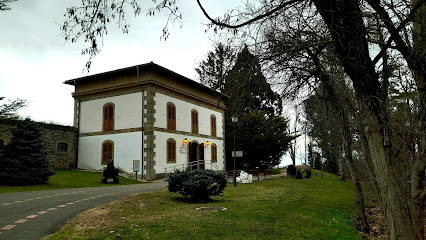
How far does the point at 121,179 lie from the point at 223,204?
11895 millimetres

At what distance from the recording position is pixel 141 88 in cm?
2233

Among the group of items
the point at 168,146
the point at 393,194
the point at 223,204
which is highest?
the point at 168,146

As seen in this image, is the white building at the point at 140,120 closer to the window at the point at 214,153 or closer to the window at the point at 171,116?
the window at the point at 171,116

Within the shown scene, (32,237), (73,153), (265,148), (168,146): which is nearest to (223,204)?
(32,237)

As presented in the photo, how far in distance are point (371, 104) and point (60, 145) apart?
893 inches

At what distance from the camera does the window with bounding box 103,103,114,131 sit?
23281mm

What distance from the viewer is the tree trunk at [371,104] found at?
184 inches

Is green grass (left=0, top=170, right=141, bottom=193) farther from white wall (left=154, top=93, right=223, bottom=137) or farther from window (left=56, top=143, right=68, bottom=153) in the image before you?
white wall (left=154, top=93, right=223, bottom=137)

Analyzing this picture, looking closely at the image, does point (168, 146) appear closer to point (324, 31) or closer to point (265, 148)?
point (265, 148)

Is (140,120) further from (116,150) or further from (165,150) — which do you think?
(116,150)

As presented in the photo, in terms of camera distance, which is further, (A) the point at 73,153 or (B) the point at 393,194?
(A) the point at 73,153

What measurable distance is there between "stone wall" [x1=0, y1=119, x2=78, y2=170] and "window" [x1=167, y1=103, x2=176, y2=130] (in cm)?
733

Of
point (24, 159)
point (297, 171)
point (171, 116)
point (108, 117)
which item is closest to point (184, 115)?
point (171, 116)

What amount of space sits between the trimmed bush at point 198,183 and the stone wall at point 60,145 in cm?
1496
